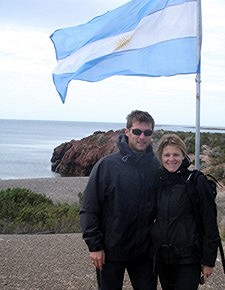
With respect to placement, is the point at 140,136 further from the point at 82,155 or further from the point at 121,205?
the point at 82,155

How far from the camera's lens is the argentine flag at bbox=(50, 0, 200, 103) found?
5.89 meters

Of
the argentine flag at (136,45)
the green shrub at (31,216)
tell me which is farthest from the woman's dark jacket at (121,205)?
the green shrub at (31,216)

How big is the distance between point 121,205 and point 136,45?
2730 millimetres

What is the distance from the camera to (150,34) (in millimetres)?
6191

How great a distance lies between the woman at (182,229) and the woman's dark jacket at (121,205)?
0.41 ft

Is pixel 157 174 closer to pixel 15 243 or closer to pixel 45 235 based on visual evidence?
pixel 15 243

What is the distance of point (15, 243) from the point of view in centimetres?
812

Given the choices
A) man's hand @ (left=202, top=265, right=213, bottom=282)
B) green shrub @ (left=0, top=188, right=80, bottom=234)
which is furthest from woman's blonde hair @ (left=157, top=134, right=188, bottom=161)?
green shrub @ (left=0, top=188, right=80, bottom=234)

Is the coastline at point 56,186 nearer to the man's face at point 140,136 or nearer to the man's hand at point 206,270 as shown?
the man's face at point 140,136

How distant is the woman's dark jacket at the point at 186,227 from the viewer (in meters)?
3.82

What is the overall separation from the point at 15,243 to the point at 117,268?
4.29m

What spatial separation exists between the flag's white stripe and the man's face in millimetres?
2128

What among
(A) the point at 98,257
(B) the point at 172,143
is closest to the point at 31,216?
(A) the point at 98,257

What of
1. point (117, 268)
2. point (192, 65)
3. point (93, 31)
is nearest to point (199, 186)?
point (117, 268)
